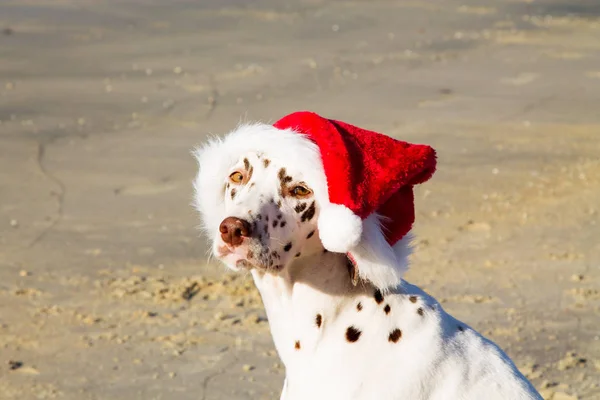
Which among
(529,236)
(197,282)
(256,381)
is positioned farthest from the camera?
(529,236)

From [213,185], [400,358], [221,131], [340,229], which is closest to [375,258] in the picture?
[340,229]

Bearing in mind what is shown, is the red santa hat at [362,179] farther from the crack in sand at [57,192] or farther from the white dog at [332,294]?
the crack in sand at [57,192]

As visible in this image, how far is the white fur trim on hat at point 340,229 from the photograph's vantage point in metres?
3.97

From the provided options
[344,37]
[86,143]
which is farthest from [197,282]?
[344,37]

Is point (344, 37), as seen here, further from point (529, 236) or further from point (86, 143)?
point (529, 236)

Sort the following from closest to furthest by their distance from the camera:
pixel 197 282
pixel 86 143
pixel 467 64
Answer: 1. pixel 197 282
2. pixel 86 143
3. pixel 467 64

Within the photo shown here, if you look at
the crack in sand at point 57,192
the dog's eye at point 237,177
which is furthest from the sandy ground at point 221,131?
the dog's eye at point 237,177

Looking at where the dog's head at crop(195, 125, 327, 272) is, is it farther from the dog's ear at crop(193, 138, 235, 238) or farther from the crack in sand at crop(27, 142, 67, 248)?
the crack in sand at crop(27, 142, 67, 248)

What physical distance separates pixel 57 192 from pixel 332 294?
606cm

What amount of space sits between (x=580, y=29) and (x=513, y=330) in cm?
1020

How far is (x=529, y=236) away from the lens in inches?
343

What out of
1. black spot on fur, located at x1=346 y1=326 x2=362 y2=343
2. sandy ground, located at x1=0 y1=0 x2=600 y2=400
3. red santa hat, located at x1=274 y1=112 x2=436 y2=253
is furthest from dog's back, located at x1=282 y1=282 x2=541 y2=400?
sandy ground, located at x1=0 y1=0 x2=600 y2=400

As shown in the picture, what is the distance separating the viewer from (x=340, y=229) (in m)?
3.97

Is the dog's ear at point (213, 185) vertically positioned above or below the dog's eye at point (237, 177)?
below
